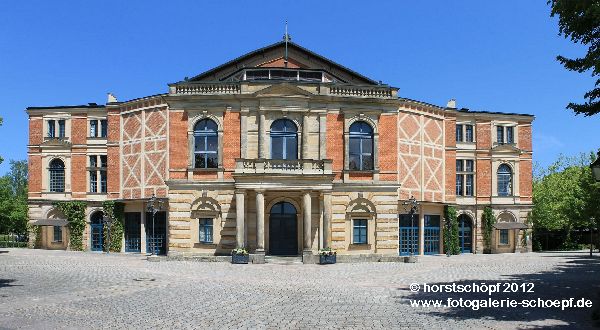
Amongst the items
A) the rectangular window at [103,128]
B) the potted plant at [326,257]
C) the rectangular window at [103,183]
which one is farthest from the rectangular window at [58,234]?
the potted plant at [326,257]

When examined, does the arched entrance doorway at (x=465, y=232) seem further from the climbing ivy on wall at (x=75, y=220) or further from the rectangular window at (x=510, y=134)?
the climbing ivy on wall at (x=75, y=220)

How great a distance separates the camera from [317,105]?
3250 cm

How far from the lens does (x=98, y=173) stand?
1668 inches

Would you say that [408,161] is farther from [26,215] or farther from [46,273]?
[26,215]

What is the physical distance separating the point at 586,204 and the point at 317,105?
24.0m

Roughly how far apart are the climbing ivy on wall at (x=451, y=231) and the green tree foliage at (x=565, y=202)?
8926 mm

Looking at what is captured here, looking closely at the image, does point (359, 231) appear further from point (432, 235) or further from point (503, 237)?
point (503, 237)

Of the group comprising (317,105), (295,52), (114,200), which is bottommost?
(114,200)

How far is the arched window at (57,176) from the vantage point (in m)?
42.8

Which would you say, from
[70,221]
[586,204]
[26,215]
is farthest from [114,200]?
[586,204]

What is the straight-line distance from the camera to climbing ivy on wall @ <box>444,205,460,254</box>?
40625mm

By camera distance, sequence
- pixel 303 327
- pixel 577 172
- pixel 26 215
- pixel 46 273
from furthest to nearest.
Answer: pixel 577 172, pixel 26 215, pixel 46 273, pixel 303 327

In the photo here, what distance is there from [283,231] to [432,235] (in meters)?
13.9

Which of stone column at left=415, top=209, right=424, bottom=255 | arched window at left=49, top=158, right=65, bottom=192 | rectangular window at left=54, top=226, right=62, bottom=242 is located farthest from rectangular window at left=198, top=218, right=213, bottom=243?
arched window at left=49, top=158, right=65, bottom=192
